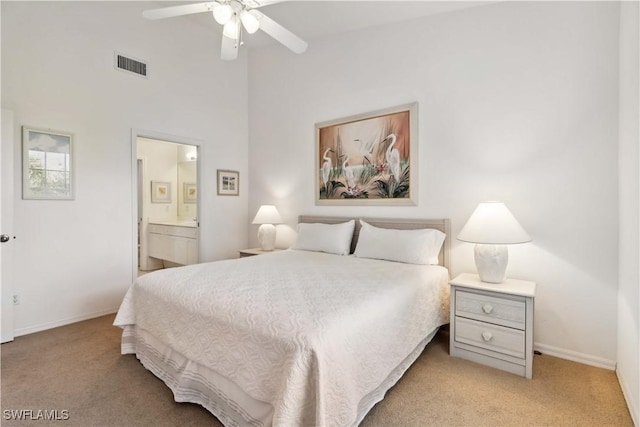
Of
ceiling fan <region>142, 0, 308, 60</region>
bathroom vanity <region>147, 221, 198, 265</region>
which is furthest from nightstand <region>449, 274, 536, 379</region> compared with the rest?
bathroom vanity <region>147, 221, 198, 265</region>

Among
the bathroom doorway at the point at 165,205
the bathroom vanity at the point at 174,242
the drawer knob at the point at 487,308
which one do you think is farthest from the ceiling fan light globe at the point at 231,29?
the bathroom doorway at the point at 165,205

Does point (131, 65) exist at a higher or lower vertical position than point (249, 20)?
higher

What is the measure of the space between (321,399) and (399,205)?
89.4 inches

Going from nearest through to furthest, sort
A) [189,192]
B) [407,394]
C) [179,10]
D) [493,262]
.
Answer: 1. [407,394]
2. [179,10]
3. [493,262]
4. [189,192]

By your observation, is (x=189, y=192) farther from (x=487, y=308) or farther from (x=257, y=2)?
(x=487, y=308)

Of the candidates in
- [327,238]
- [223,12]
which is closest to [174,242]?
[327,238]

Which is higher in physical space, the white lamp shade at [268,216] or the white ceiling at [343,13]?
the white ceiling at [343,13]

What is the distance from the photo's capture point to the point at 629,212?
6.12 feet

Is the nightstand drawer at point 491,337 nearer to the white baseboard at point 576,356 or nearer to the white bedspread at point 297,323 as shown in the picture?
the white bedspread at point 297,323

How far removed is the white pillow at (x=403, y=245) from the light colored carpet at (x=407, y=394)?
2.57 ft

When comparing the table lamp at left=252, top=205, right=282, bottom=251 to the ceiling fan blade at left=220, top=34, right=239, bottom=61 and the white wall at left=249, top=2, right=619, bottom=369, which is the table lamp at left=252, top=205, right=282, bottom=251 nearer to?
the white wall at left=249, top=2, right=619, bottom=369

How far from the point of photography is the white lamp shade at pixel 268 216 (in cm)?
390

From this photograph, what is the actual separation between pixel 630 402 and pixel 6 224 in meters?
4.54

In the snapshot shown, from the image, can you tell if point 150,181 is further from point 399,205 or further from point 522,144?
point 522,144
